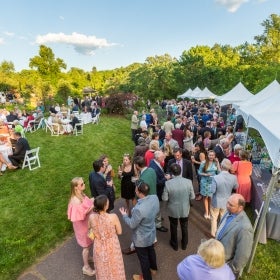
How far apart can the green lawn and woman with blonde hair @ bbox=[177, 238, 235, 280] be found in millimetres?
2318

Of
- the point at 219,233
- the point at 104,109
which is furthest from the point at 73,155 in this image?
the point at 104,109

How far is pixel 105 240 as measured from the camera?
305cm

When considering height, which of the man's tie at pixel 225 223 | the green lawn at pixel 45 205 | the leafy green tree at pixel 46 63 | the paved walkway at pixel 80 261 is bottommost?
the paved walkway at pixel 80 261

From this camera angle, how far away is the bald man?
9.25 ft

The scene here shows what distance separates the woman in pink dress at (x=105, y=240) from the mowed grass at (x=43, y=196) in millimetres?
1973

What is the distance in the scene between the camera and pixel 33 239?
4977mm

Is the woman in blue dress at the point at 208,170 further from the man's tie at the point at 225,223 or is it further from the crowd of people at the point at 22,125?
the crowd of people at the point at 22,125

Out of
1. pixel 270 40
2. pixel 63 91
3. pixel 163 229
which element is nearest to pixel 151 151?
pixel 163 229

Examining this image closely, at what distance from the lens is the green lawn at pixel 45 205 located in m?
4.35

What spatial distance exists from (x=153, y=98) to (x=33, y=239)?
25.9 m

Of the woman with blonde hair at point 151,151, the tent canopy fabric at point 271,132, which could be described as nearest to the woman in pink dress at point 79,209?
the woman with blonde hair at point 151,151

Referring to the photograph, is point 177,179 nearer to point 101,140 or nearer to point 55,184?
point 55,184

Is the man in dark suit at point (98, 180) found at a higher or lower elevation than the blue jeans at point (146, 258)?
higher

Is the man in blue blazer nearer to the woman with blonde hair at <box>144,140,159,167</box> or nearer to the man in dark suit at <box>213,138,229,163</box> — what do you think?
the woman with blonde hair at <box>144,140,159,167</box>
